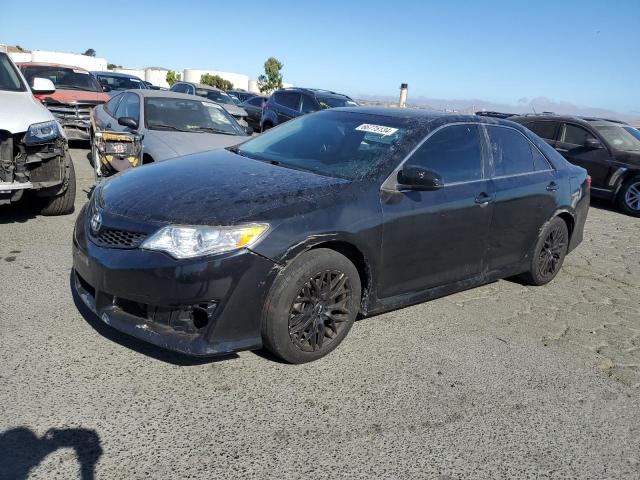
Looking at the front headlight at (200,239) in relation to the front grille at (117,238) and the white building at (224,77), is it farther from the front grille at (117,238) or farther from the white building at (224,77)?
the white building at (224,77)

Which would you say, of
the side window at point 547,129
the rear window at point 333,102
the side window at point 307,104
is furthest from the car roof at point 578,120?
the side window at point 307,104

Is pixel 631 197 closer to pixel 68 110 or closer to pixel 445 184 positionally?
pixel 445 184

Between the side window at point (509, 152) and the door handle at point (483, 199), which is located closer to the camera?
the door handle at point (483, 199)

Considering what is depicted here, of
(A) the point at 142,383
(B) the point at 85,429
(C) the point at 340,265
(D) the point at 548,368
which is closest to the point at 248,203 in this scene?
(C) the point at 340,265

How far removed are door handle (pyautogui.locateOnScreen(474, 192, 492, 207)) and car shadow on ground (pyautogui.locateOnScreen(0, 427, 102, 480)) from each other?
307 centimetres

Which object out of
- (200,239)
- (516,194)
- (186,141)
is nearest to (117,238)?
(200,239)

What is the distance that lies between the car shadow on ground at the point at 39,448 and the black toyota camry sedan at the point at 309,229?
2.06ft

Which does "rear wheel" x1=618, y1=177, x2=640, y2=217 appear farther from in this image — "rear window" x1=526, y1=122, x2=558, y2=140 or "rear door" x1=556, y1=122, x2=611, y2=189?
"rear window" x1=526, y1=122, x2=558, y2=140

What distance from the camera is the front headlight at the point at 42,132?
539 cm

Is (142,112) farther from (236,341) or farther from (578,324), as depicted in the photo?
(578,324)

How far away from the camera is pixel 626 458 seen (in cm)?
285

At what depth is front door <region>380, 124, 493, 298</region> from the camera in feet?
12.3

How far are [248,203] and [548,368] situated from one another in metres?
2.31

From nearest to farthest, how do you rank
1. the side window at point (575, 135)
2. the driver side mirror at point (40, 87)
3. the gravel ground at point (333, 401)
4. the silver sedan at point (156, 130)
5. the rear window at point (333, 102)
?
1. the gravel ground at point (333, 401)
2. the silver sedan at point (156, 130)
3. the driver side mirror at point (40, 87)
4. the side window at point (575, 135)
5. the rear window at point (333, 102)
